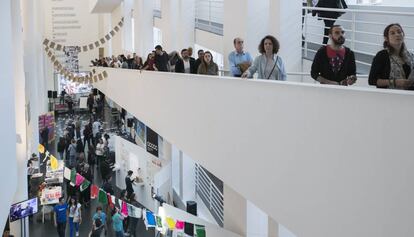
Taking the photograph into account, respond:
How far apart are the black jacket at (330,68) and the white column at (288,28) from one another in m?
2.52

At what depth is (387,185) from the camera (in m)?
2.83

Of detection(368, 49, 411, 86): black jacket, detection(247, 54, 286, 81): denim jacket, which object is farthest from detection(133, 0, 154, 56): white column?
detection(368, 49, 411, 86): black jacket

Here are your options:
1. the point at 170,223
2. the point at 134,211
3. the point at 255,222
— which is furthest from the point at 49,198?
the point at 255,222

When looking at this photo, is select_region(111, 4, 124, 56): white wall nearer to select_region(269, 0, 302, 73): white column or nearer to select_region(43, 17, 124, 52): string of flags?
Result: select_region(43, 17, 124, 52): string of flags

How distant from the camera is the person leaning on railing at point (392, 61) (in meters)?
3.47

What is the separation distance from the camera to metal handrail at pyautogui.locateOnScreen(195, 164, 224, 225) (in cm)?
995

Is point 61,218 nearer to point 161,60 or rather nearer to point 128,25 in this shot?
point 161,60

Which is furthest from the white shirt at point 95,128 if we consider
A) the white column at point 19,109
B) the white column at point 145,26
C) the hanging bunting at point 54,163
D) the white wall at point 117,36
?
the white column at point 19,109

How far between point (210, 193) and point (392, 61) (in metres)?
7.56

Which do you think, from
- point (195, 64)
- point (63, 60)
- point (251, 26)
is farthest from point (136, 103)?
point (63, 60)

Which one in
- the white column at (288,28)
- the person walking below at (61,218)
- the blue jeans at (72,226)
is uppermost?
the white column at (288,28)

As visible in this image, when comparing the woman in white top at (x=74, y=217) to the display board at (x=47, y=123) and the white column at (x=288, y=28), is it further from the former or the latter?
the display board at (x=47, y=123)

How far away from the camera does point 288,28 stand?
6.62 metres

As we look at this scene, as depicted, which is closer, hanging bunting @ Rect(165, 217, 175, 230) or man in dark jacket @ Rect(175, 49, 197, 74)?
man in dark jacket @ Rect(175, 49, 197, 74)
